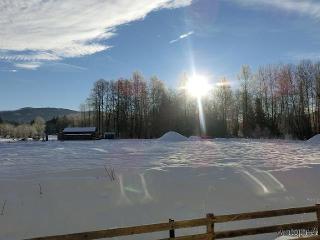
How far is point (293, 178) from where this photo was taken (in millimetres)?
19391

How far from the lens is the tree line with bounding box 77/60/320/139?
7838 centimetres

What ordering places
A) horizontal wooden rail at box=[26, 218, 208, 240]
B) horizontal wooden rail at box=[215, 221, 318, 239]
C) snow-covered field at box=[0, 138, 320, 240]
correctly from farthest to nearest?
snow-covered field at box=[0, 138, 320, 240], horizontal wooden rail at box=[215, 221, 318, 239], horizontal wooden rail at box=[26, 218, 208, 240]

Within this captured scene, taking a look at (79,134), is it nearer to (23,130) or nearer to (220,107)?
(220,107)

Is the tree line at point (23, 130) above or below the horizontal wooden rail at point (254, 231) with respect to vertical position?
above

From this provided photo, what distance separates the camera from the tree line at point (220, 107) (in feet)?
257

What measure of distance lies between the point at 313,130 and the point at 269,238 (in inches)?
2545

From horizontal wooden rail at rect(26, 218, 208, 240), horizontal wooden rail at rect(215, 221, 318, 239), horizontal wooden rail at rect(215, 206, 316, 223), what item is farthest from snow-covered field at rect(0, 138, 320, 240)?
horizontal wooden rail at rect(26, 218, 208, 240)

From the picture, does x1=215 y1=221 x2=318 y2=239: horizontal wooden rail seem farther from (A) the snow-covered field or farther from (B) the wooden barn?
(B) the wooden barn

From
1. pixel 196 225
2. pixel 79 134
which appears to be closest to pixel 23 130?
pixel 79 134

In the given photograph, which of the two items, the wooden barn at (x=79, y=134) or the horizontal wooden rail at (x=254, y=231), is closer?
the horizontal wooden rail at (x=254, y=231)

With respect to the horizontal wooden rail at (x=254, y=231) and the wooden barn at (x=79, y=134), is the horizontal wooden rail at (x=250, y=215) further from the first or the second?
the wooden barn at (x=79, y=134)

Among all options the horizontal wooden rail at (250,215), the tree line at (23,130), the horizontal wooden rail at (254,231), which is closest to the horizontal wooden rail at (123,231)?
the horizontal wooden rail at (250,215)

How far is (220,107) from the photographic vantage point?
93125 mm

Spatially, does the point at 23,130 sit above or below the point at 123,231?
above
